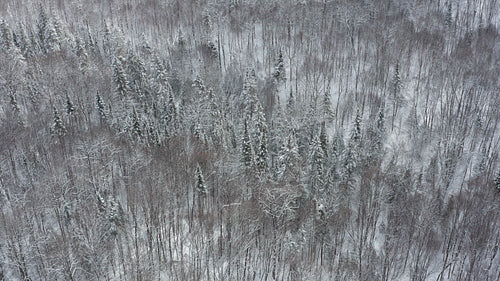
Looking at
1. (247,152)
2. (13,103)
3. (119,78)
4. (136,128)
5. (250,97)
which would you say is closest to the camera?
(247,152)

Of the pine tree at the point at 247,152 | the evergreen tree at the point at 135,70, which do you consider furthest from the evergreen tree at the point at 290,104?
the evergreen tree at the point at 135,70

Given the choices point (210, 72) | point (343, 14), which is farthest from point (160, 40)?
point (343, 14)

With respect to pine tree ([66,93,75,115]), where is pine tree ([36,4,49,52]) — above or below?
above

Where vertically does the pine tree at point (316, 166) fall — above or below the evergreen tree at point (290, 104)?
below

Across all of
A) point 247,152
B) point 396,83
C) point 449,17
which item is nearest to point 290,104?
point 247,152

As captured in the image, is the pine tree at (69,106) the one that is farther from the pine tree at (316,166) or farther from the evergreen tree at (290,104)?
the pine tree at (316,166)

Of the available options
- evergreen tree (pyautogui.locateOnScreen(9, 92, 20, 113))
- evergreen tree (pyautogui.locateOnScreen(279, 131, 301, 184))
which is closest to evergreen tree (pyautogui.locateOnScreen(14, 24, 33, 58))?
evergreen tree (pyautogui.locateOnScreen(9, 92, 20, 113))

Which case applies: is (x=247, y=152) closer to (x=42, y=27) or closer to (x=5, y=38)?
(x=5, y=38)

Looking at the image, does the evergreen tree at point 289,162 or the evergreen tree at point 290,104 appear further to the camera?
the evergreen tree at point 290,104

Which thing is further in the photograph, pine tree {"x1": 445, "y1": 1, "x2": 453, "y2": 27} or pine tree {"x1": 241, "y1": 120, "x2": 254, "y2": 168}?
pine tree {"x1": 445, "y1": 1, "x2": 453, "y2": 27}

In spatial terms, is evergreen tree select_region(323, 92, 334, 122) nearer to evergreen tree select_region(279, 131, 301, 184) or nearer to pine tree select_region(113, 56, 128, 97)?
evergreen tree select_region(279, 131, 301, 184)
